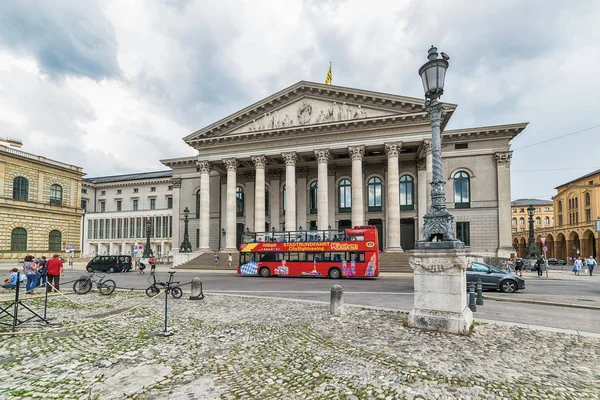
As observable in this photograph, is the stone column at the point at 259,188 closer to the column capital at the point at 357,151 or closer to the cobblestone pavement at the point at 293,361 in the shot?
the column capital at the point at 357,151

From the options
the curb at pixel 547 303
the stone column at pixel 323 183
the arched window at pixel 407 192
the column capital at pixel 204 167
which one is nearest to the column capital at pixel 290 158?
the stone column at pixel 323 183

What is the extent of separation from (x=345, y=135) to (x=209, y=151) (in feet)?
53.6

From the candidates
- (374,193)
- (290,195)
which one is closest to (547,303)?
(290,195)

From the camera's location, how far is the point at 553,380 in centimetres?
541

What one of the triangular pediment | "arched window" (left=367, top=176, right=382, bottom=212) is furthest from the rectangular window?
the triangular pediment

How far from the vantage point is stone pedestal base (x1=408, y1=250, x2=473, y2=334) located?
8047 mm

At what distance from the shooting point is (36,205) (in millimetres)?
47375

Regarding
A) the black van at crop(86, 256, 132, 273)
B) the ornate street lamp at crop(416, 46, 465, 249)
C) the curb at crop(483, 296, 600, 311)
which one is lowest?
the black van at crop(86, 256, 132, 273)

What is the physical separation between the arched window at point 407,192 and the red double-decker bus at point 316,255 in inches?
619

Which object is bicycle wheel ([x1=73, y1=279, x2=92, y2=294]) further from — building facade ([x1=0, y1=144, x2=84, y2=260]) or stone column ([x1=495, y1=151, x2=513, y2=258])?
building facade ([x1=0, y1=144, x2=84, y2=260])

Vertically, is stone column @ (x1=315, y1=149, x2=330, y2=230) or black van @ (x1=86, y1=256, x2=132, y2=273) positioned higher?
stone column @ (x1=315, y1=149, x2=330, y2=230)

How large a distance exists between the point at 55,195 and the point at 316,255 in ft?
150

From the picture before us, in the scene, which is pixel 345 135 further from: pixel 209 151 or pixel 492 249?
pixel 492 249

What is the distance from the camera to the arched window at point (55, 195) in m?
50.0
